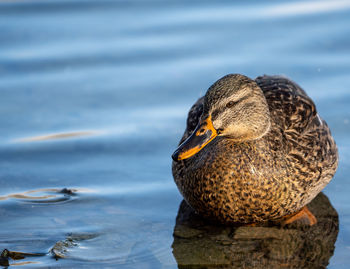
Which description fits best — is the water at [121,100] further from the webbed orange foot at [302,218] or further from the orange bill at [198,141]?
the orange bill at [198,141]

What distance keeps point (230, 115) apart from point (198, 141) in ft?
1.15

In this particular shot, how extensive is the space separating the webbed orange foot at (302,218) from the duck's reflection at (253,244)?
0.05 m

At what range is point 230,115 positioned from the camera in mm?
5227

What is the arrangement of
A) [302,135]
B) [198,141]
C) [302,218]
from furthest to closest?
1. [302,135]
2. [302,218]
3. [198,141]

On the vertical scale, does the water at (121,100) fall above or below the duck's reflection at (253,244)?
above

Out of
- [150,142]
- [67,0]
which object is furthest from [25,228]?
[67,0]

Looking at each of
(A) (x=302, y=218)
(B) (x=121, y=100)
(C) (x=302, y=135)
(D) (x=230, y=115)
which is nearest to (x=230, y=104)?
(D) (x=230, y=115)

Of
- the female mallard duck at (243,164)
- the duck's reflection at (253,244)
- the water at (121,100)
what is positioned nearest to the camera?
the duck's reflection at (253,244)

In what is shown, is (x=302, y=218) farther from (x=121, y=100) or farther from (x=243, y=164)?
(x=121, y=100)

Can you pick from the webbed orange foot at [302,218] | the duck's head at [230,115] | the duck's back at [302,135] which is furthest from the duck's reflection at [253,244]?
the duck's head at [230,115]

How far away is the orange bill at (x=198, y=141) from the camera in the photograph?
5.01 meters

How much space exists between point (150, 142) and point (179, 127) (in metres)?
0.41

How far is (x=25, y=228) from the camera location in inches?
214

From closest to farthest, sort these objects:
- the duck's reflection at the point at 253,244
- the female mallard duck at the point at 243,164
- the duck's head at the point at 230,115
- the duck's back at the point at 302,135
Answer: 1. the duck's reflection at the point at 253,244
2. the duck's head at the point at 230,115
3. the female mallard duck at the point at 243,164
4. the duck's back at the point at 302,135
